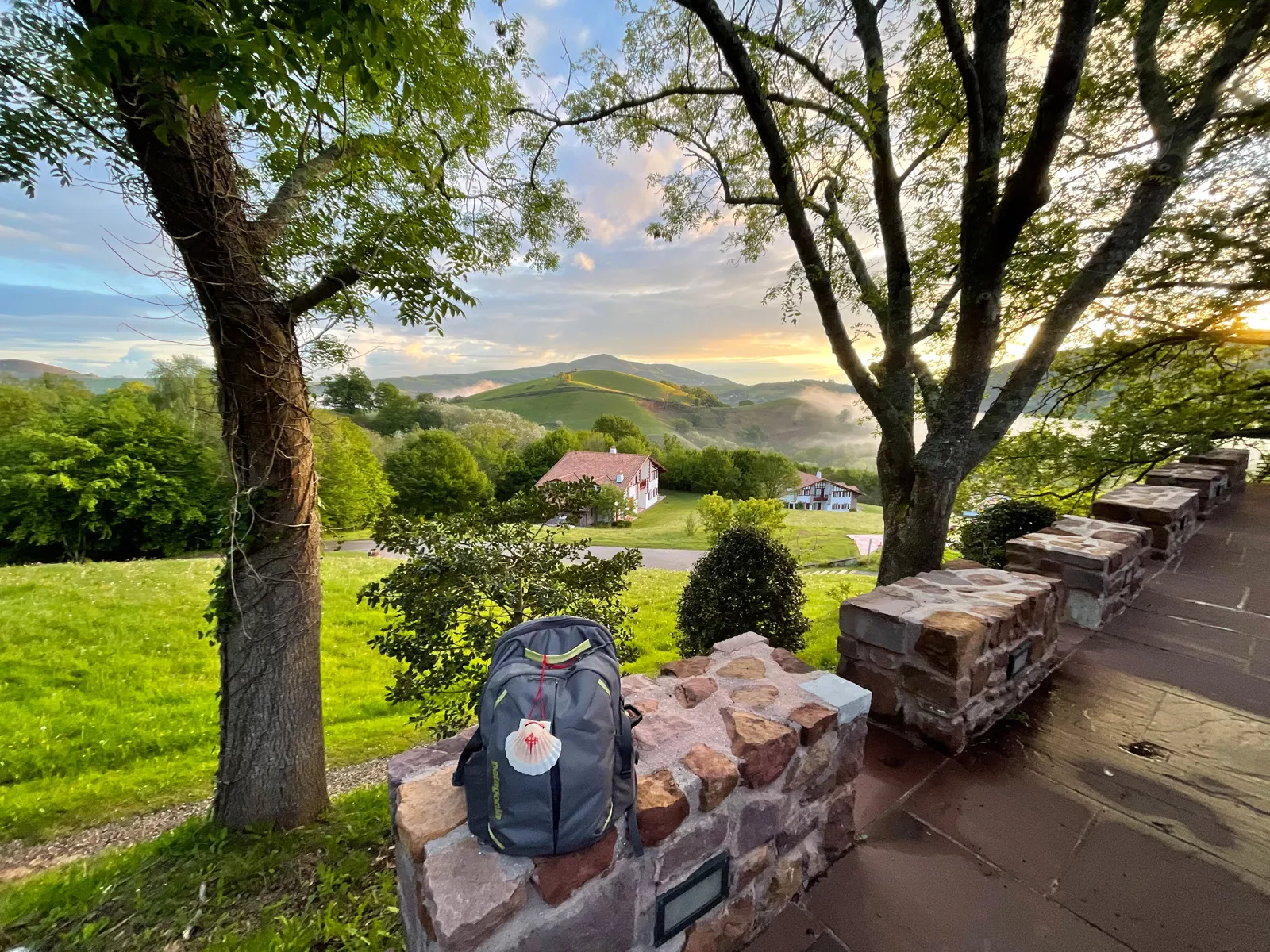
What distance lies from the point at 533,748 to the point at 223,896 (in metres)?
3.28

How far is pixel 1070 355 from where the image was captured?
25.6ft

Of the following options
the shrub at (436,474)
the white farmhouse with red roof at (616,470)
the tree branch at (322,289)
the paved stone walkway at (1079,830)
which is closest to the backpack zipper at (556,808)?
the paved stone walkway at (1079,830)

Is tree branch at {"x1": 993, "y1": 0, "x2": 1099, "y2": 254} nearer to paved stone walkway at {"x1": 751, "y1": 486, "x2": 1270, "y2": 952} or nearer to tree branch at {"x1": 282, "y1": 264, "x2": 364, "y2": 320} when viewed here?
paved stone walkway at {"x1": 751, "y1": 486, "x2": 1270, "y2": 952}

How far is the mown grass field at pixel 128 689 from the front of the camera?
4.43 meters

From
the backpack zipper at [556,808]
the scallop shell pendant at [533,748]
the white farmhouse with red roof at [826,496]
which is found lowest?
the white farmhouse with red roof at [826,496]

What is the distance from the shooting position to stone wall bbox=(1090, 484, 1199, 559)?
493 centimetres

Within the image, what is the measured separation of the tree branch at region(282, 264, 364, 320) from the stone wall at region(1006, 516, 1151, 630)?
5694 mm

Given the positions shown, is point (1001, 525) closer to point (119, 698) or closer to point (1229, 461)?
point (1229, 461)

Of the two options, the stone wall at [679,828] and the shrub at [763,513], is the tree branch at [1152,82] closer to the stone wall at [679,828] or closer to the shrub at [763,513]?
the stone wall at [679,828]

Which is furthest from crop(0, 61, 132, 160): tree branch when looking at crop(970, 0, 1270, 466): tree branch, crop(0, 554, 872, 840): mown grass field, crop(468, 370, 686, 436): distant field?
crop(468, 370, 686, 436): distant field

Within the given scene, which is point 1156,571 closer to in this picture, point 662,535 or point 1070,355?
point 1070,355

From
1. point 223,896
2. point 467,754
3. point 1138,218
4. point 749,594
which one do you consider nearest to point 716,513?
point 749,594

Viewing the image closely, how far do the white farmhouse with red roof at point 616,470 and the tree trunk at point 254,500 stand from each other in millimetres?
30563

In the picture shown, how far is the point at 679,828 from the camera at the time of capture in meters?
1.52
